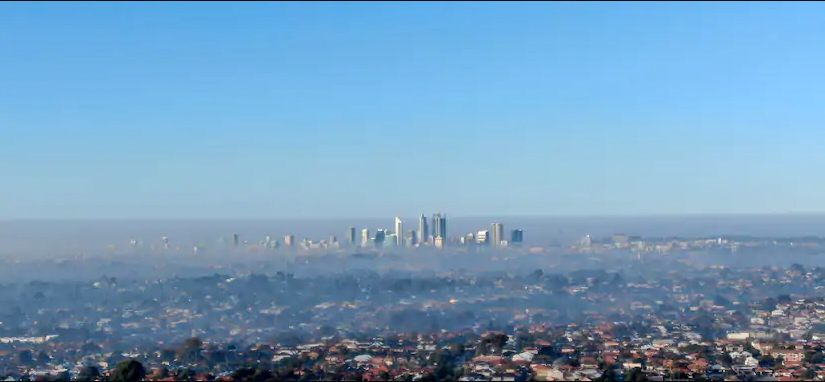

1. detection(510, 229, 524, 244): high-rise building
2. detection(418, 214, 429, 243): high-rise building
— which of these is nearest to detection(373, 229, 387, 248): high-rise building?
detection(418, 214, 429, 243): high-rise building

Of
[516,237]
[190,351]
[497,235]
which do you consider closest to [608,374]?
[190,351]

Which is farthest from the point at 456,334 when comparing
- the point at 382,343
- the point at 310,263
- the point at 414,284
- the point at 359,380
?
the point at 310,263

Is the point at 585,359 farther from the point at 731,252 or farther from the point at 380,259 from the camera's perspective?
the point at 731,252

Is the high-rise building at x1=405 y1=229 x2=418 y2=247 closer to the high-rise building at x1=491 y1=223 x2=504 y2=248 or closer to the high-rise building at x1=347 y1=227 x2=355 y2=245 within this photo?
the high-rise building at x1=347 y1=227 x2=355 y2=245

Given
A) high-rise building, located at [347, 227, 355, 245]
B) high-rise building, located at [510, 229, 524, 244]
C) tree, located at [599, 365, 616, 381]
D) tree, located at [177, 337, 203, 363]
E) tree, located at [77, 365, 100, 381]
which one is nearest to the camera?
tree, located at [599, 365, 616, 381]

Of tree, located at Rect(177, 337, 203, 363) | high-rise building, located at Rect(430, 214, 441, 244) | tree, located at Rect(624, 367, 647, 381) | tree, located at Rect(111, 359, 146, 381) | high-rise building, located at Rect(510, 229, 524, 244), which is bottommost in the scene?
tree, located at Rect(177, 337, 203, 363)

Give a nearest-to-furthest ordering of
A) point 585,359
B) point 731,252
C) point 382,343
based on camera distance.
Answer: point 585,359 < point 382,343 < point 731,252

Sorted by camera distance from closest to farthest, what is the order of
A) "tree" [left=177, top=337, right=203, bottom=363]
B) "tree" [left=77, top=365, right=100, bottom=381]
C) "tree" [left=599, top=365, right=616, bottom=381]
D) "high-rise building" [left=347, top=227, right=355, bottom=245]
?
"tree" [left=599, top=365, right=616, bottom=381] < "tree" [left=77, top=365, right=100, bottom=381] < "tree" [left=177, top=337, right=203, bottom=363] < "high-rise building" [left=347, top=227, right=355, bottom=245]
